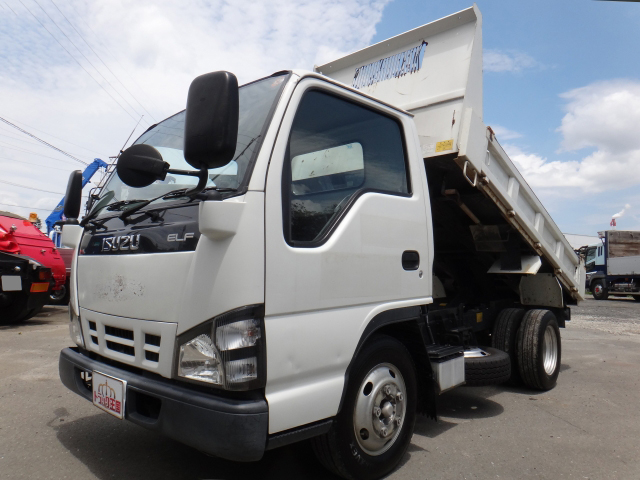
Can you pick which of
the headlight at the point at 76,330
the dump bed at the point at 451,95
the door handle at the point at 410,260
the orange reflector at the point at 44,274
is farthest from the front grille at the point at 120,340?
the orange reflector at the point at 44,274

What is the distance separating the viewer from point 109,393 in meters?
2.59

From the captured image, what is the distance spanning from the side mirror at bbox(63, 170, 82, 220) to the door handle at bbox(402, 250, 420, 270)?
88.0 inches

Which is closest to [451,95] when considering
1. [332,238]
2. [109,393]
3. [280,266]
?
[332,238]

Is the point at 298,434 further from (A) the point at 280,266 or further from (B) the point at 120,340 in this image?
(B) the point at 120,340

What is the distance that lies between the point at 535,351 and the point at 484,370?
45.6 inches

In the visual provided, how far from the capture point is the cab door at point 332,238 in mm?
2330

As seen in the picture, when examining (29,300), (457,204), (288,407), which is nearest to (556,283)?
(457,204)

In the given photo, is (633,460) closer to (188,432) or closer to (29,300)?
(188,432)

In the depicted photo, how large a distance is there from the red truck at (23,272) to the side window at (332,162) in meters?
A: 7.43

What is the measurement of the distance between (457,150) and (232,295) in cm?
222

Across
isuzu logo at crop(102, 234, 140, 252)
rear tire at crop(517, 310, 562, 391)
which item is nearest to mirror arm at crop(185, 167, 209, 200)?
isuzu logo at crop(102, 234, 140, 252)

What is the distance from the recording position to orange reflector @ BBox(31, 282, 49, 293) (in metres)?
8.56

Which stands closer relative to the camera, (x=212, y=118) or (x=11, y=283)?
(x=212, y=118)

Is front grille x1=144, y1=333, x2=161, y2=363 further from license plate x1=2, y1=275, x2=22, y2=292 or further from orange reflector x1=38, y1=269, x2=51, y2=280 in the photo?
orange reflector x1=38, y1=269, x2=51, y2=280
